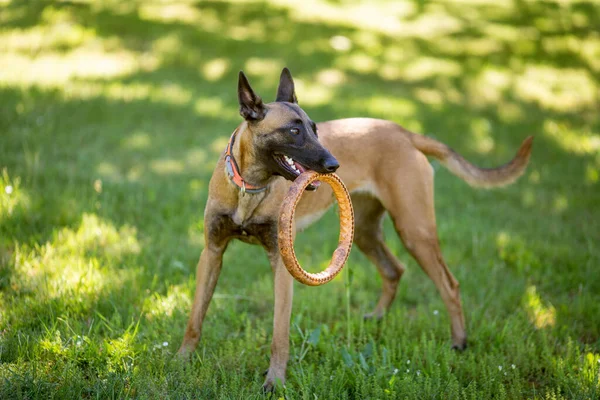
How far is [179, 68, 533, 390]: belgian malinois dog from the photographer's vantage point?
3812 mm

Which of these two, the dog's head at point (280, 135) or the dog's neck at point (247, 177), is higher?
the dog's head at point (280, 135)

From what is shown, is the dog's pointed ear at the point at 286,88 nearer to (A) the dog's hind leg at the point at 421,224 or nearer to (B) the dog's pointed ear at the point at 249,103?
(B) the dog's pointed ear at the point at 249,103

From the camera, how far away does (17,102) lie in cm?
823

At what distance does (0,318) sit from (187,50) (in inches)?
325

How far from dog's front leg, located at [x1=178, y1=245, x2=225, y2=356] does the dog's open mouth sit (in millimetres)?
799

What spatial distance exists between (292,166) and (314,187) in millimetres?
203

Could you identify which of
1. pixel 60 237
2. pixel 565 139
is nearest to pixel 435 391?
pixel 60 237

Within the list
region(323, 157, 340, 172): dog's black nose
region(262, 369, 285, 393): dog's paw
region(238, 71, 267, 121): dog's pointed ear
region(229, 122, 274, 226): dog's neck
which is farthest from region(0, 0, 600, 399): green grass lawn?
region(238, 71, 267, 121): dog's pointed ear

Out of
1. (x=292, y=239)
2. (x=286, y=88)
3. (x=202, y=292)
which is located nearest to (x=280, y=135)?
(x=286, y=88)

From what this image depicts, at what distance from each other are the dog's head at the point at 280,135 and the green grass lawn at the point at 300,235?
125 centimetres

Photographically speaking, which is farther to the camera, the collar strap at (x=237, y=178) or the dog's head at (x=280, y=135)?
the collar strap at (x=237, y=178)

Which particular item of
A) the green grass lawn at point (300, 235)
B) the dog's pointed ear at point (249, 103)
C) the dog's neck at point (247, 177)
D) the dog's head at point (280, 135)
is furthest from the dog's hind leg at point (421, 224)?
the dog's pointed ear at point (249, 103)

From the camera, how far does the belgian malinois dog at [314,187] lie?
3.81 meters

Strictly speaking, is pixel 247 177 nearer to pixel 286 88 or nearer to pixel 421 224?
pixel 286 88
